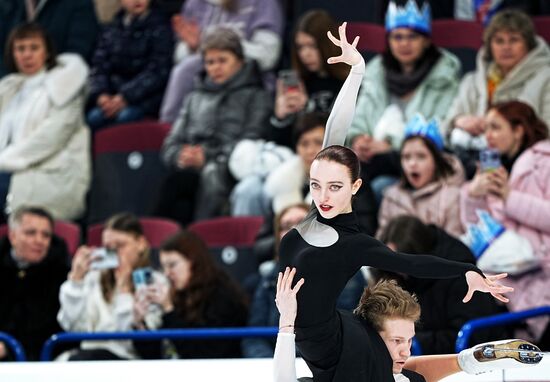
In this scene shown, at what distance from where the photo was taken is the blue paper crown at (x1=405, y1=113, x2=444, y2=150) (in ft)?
24.7

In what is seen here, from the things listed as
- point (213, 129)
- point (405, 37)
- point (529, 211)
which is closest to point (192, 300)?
point (529, 211)

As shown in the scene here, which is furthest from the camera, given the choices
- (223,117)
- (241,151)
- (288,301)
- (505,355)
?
(223,117)

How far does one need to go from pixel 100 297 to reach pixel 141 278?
290mm

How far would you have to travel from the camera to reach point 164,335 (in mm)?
6551

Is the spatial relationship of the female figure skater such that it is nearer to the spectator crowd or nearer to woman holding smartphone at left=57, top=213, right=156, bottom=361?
the spectator crowd

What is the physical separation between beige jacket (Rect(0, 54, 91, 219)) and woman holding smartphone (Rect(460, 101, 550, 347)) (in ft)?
9.29

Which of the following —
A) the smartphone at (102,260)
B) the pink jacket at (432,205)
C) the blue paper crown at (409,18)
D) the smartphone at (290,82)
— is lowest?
the smartphone at (102,260)

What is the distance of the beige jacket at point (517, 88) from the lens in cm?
802

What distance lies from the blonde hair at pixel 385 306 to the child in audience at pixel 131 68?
482 centimetres

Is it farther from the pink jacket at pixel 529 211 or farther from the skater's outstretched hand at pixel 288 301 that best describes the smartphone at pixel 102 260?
the skater's outstretched hand at pixel 288 301

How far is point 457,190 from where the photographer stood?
291 inches

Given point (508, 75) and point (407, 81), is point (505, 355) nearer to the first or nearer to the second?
point (508, 75)

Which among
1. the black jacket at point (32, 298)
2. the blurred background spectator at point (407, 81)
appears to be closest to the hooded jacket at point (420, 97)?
the blurred background spectator at point (407, 81)

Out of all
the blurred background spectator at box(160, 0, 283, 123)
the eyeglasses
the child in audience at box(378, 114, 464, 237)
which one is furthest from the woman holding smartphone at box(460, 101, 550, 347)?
the blurred background spectator at box(160, 0, 283, 123)
